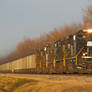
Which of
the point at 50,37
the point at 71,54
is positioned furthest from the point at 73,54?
the point at 50,37

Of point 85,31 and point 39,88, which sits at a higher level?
point 85,31

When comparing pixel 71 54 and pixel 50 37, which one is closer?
pixel 71 54

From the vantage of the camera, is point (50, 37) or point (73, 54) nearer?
point (73, 54)

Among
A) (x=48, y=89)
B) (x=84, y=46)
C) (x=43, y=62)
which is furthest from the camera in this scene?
(x=43, y=62)

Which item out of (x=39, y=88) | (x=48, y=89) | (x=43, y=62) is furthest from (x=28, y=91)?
(x=43, y=62)

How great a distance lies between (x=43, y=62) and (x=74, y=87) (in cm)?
1406

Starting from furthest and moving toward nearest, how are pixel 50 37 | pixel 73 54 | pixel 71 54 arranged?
pixel 50 37, pixel 71 54, pixel 73 54

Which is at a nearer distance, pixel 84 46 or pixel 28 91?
pixel 28 91

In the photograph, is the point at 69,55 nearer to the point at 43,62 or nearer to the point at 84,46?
the point at 84,46

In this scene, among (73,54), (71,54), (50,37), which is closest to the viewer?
(73,54)

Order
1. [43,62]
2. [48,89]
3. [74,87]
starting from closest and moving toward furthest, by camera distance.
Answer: [74,87]
[48,89]
[43,62]

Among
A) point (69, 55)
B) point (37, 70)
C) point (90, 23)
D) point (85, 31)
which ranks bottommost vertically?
point (37, 70)

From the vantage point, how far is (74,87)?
22.0 feet

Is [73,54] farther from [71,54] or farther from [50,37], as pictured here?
[50,37]
